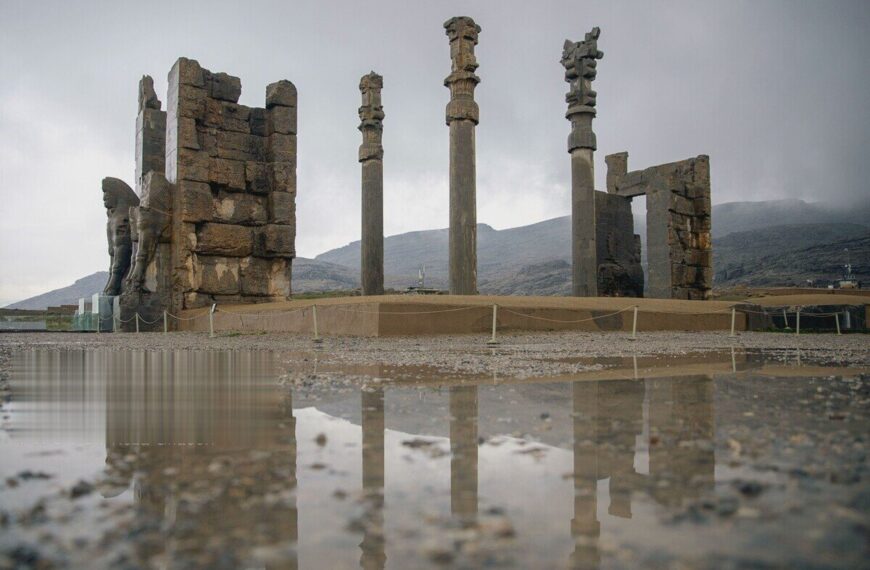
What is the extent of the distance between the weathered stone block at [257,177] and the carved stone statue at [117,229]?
11.1 feet

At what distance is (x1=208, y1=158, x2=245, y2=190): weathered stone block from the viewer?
16203 mm

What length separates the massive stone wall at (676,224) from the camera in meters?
22.1

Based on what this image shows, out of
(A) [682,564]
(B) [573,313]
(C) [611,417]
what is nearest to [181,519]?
(A) [682,564]

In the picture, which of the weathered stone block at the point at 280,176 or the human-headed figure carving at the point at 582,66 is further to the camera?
the human-headed figure carving at the point at 582,66

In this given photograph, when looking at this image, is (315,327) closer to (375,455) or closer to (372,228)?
(375,455)

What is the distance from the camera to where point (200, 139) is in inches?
637

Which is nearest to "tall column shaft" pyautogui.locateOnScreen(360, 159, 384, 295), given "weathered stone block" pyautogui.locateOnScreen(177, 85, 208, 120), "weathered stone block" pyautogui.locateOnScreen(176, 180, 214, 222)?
"weathered stone block" pyautogui.locateOnScreen(176, 180, 214, 222)

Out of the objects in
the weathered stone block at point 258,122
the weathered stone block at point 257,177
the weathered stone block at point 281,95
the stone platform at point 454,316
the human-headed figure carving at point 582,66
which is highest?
the human-headed figure carving at point 582,66

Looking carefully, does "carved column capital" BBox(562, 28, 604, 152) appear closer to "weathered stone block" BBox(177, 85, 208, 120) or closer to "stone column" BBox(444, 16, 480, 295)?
"stone column" BBox(444, 16, 480, 295)

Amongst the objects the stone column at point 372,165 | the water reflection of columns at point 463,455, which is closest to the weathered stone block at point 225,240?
the stone column at point 372,165

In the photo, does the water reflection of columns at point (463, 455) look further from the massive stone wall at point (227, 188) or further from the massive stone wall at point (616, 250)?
the massive stone wall at point (616, 250)

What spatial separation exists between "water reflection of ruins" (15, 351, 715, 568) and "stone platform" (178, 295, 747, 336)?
7.18m

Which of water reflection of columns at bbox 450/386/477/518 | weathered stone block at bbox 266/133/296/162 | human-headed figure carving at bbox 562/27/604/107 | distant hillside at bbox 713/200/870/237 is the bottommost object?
water reflection of columns at bbox 450/386/477/518

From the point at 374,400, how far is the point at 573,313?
10.4 meters
